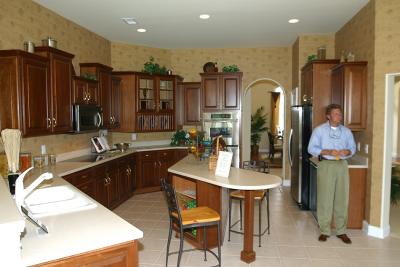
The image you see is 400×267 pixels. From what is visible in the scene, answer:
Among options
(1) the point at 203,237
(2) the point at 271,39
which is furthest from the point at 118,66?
(1) the point at 203,237

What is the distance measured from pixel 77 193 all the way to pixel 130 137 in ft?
14.0

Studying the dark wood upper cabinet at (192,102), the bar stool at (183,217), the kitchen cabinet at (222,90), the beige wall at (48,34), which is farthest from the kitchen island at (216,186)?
the dark wood upper cabinet at (192,102)

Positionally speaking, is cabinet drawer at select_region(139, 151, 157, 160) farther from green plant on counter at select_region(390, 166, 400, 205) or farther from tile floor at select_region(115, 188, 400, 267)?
green plant on counter at select_region(390, 166, 400, 205)

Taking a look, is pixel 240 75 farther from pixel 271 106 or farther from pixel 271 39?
pixel 271 106

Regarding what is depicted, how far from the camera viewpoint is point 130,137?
6.81 m

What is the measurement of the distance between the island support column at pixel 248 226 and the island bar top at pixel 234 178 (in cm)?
17

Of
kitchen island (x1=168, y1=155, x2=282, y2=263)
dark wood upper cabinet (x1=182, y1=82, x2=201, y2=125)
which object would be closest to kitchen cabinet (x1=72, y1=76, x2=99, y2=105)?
kitchen island (x1=168, y1=155, x2=282, y2=263)

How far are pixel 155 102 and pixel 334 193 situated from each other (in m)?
4.05

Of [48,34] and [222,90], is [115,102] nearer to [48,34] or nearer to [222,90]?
[48,34]

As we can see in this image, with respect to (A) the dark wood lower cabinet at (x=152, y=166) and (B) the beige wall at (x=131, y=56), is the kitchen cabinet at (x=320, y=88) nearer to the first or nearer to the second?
(A) the dark wood lower cabinet at (x=152, y=166)

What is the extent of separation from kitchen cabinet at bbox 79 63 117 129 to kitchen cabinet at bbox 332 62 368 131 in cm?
391

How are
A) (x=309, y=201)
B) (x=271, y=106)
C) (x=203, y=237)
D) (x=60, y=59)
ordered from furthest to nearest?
(x=271, y=106) < (x=309, y=201) < (x=60, y=59) < (x=203, y=237)

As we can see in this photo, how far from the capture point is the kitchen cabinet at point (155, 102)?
640 cm

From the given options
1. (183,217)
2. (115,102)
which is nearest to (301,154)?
(183,217)
